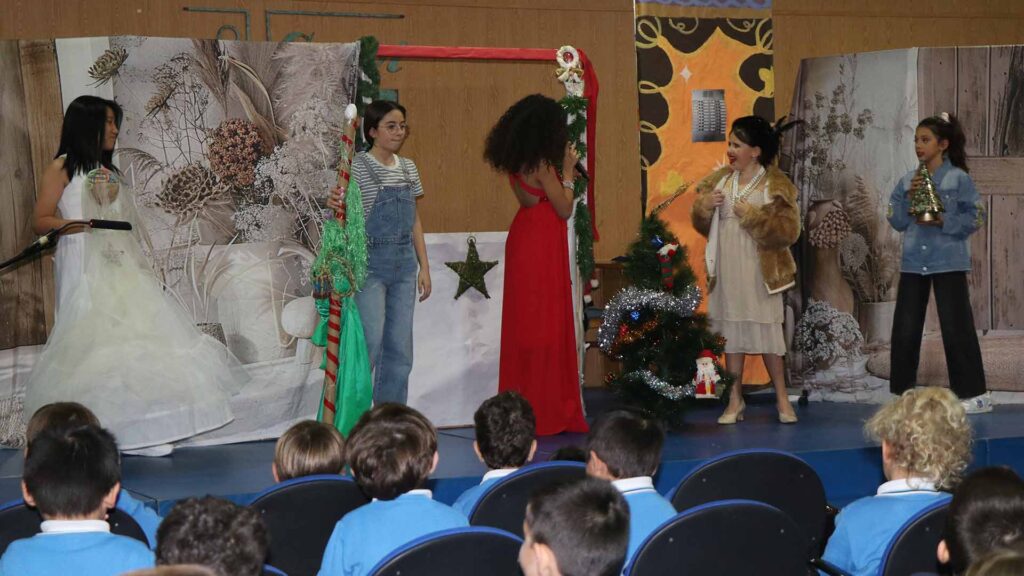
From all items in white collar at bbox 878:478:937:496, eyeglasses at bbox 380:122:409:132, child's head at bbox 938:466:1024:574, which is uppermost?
eyeglasses at bbox 380:122:409:132

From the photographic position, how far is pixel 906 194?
6270 mm

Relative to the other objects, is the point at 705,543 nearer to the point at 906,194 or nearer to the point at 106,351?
the point at 106,351

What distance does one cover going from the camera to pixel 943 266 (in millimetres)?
6203

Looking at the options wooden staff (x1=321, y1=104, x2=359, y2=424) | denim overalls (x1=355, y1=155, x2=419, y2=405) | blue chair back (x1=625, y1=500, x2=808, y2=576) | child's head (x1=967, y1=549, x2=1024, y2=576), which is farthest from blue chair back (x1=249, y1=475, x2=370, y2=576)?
denim overalls (x1=355, y1=155, x2=419, y2=405)

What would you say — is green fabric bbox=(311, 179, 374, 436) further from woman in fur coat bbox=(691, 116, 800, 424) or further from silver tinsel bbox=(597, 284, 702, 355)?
woman in fur coat bbox=(691, 116, 800, 424)

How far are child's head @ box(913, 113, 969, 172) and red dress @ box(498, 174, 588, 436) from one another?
2.02 metres

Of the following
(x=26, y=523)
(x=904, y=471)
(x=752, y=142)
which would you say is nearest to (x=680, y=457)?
(x=752, y=142)

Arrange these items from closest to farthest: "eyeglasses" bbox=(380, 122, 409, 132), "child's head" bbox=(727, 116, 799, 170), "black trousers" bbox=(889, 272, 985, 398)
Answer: "eyeglasses" bbox=(380, 122, 409, 132), "child's head" bbox=(727, 116, 799, 170), "black trousers" bbox=(889, 272, 985, 398)

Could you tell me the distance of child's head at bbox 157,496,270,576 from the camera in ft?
6.77

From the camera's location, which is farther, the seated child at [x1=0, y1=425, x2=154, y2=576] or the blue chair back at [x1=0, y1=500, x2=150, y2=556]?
the blue chair back at [x1=0, y1=500, x2=150, y2=556]

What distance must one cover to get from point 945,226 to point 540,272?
2209 millimetres

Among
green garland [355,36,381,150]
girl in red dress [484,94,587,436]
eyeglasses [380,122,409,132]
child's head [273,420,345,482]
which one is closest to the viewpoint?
child's head [273,420,345,482]

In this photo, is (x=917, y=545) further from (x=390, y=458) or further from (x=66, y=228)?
(x=66, y=228)

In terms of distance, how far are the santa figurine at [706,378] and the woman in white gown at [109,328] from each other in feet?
7.85
